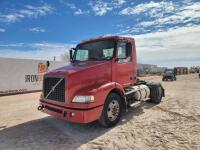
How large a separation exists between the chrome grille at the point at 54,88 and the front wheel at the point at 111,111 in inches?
49.5

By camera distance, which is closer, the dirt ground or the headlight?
the dirt ground

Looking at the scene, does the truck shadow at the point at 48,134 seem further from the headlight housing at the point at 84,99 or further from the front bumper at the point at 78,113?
the headlight housing at the point at 84,99

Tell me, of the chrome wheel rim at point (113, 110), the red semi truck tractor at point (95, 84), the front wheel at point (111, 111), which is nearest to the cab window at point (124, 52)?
the red semi truck tractor at point (95, 84)

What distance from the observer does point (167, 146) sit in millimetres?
4703

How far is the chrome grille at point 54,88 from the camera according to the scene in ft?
18.4

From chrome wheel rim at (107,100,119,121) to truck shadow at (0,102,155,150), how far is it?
38 cm

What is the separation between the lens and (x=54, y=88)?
5.84m

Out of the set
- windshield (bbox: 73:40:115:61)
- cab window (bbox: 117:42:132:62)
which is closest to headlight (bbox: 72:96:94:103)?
windshield (bbox: 73:40:115:61)

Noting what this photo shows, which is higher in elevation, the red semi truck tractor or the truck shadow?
the red semi truck tractor

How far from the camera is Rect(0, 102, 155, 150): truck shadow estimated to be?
16.1ft

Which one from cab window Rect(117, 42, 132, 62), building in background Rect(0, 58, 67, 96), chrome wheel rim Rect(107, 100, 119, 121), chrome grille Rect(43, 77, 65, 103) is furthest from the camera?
building in background Rect(0, 58, 67, 96)

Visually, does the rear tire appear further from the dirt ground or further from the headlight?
the headlight

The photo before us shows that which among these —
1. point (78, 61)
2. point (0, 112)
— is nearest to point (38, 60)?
point (0, 112)

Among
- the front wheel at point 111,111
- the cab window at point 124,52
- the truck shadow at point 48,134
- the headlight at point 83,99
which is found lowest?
the truck shadow at point 48,134
